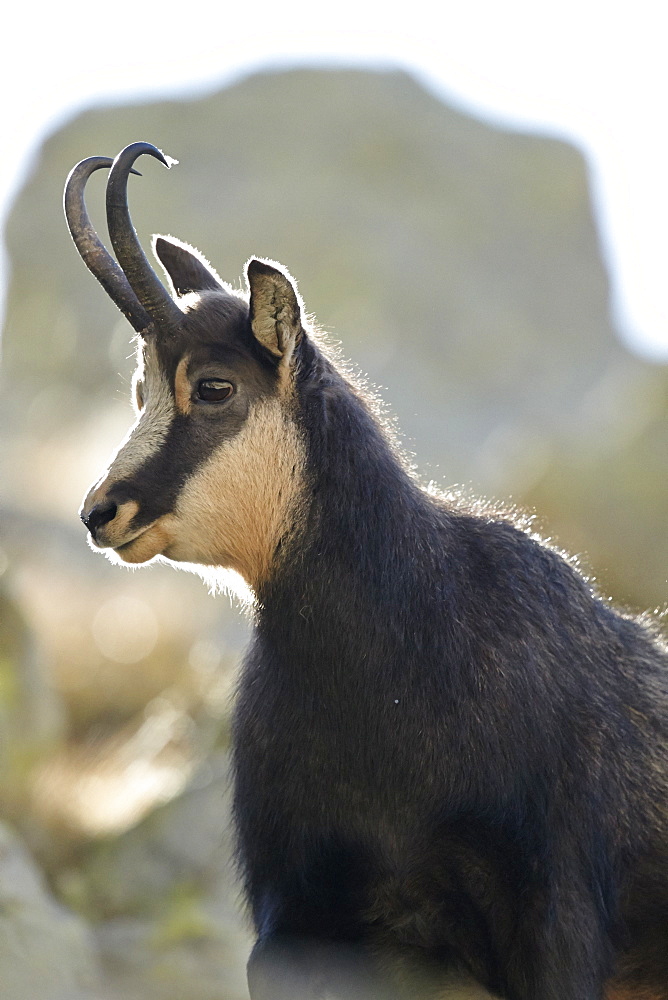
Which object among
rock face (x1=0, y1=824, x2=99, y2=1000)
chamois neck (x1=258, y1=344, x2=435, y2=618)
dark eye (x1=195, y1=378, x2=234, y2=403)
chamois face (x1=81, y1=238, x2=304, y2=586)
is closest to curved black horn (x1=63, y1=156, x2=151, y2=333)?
chamois face (x1=81, y1=238, x2=304, y2=586)

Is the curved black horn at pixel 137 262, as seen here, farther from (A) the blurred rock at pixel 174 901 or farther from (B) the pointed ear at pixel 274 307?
(A) the blurred rock at pixel 174 901

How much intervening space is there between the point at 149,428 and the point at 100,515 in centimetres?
47

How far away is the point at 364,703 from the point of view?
5734 millimetres

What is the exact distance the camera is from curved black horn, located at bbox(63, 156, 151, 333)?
19.8 feet

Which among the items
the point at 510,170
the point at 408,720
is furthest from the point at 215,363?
the point at 510,170

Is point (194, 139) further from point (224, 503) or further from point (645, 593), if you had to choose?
point (224, 503)

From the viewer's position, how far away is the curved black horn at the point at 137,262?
5.88m

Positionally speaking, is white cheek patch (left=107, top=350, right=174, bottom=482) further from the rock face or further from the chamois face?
the rock face

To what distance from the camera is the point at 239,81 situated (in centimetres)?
3947

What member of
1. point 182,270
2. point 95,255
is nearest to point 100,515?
point 95,255

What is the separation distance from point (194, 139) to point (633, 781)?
116 feet

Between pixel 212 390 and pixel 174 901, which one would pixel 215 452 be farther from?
pixel 174 901

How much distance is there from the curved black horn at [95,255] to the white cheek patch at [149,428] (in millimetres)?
214

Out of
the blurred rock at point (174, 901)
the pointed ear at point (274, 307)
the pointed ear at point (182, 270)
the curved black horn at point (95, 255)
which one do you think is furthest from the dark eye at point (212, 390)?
the blurred rock at point (174, 901)
